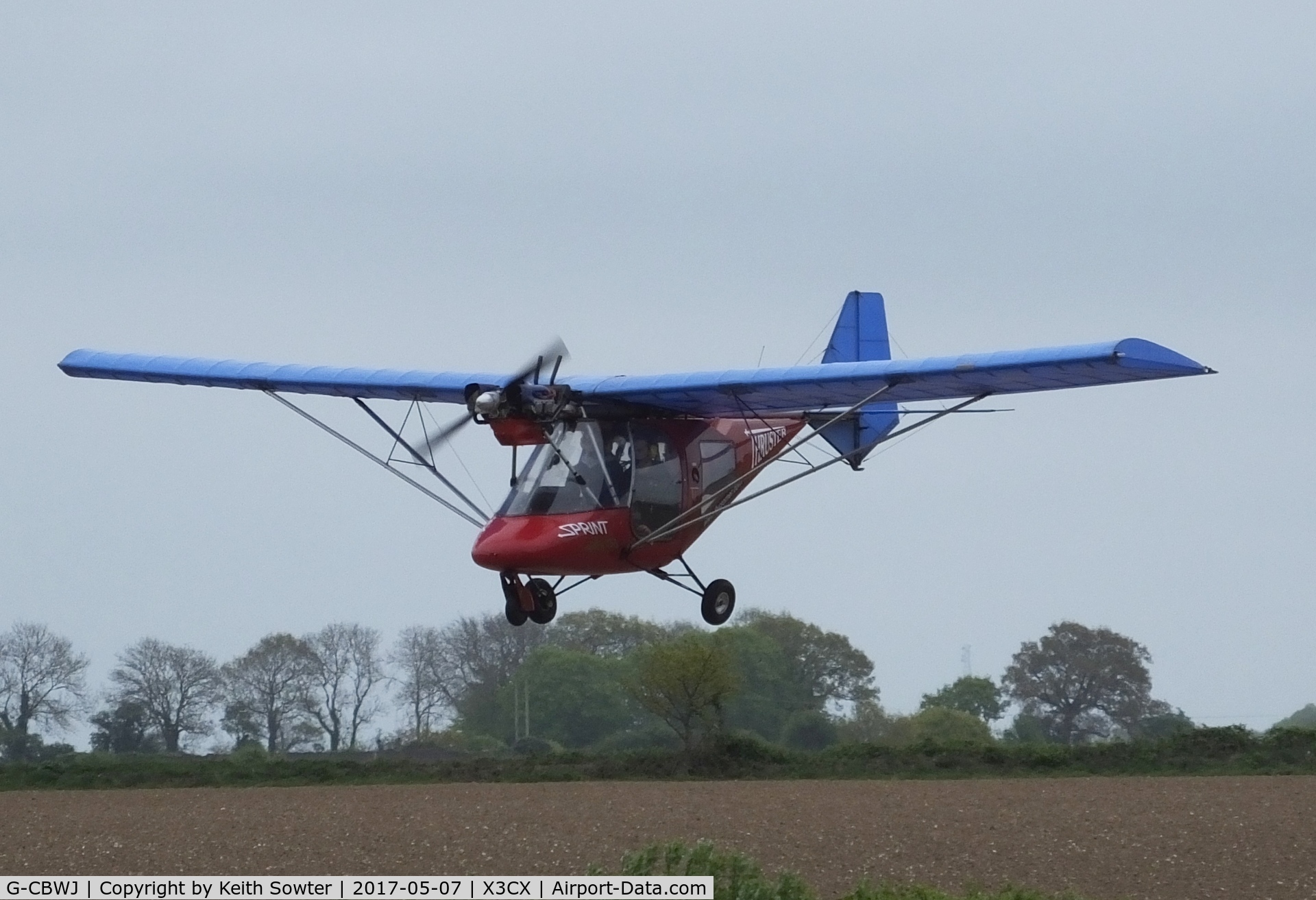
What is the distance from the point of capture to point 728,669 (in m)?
46.5

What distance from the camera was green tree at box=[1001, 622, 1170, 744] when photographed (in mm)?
56406

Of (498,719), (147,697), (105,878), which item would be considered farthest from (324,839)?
(147,697)

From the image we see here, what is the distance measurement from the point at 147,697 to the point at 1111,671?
99.6ft

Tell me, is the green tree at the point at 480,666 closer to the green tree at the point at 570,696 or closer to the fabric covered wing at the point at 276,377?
the green tree at the point at 570,696

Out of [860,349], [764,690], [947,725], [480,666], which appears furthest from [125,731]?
[860,349]

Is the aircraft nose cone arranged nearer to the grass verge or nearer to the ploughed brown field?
the ploughed brown field

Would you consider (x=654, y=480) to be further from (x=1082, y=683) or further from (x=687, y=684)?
(x=1082, y=683)

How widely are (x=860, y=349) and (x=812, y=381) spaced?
7.89 m

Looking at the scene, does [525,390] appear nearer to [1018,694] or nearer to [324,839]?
[324,839]

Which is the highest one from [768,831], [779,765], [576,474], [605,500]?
[576,474]

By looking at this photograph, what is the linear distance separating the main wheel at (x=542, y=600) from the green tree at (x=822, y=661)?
2807cm

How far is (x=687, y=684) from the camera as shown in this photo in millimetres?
46500
